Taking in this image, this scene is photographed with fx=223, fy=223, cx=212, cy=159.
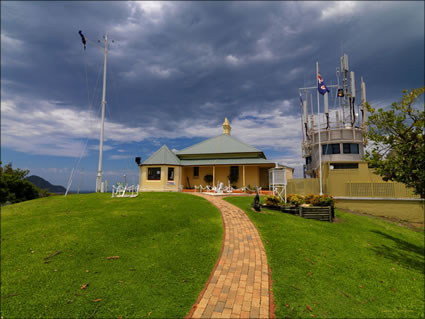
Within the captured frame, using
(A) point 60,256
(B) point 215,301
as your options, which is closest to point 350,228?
(B) point 215,301

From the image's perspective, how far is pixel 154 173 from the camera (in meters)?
26.9

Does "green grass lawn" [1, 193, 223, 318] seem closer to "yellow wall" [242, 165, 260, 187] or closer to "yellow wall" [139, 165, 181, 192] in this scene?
"yellow wall" [139, 165, 181, 192]

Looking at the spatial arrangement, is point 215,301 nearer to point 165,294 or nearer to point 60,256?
point 165,294

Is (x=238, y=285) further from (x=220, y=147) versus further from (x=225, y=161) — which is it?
(x=220, y=147)

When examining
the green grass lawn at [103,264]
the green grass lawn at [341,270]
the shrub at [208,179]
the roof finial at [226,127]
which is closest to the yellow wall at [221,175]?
the shrub at [208,179]

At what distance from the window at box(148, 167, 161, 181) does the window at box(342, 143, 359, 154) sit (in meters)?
29.1

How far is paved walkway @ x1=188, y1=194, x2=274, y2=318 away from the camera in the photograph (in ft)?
15.8

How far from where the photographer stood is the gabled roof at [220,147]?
2928 cm

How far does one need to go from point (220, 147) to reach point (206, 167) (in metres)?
3.52

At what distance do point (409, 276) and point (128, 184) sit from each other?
60.6 feet

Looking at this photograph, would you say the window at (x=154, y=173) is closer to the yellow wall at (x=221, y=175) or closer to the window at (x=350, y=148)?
the yellow wall at (x=221, y=175)

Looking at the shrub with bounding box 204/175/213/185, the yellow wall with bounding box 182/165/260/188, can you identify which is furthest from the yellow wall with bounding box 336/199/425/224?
the shrub with bounding box 204/175/213/185

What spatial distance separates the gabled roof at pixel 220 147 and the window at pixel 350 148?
676 inches

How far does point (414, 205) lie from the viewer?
1555 centimetres
